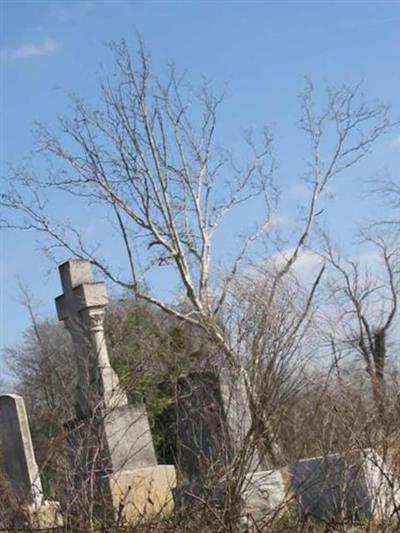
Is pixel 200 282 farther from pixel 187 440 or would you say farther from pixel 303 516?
pixel 303 516

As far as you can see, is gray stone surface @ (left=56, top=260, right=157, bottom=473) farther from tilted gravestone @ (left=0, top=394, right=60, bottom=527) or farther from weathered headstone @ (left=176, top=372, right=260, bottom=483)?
weathered headstone @ (left=176, top=372, right=260, bottom=483)

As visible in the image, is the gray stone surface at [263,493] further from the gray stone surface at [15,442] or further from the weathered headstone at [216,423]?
the gray stone surface at [15,442]

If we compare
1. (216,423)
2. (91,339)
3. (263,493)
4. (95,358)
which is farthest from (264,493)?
(91,339)

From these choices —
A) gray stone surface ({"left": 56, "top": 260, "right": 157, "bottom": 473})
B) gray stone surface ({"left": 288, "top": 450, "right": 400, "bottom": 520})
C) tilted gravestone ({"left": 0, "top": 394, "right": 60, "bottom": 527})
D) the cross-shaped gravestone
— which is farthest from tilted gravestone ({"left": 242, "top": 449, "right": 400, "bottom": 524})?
tilted gravestone ({"left": 0, "top": 394, "right": 60, "bottom": 527})

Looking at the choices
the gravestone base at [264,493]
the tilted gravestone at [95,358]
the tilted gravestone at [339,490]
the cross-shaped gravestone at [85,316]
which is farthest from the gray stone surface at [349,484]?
the cross-shaped gravestone at [85,316]

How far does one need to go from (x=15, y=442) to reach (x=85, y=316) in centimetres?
185

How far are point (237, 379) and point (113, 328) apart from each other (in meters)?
14.5

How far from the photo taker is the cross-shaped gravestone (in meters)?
12.8

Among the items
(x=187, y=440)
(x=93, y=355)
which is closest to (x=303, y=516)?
(x=187, y=440)

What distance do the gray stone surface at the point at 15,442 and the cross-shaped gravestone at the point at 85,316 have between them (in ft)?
3.35

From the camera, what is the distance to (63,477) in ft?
20.0

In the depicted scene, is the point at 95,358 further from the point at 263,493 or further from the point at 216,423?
the point at 263,493

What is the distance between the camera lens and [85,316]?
13289 mm

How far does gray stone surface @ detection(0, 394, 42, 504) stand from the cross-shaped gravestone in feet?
3.35
